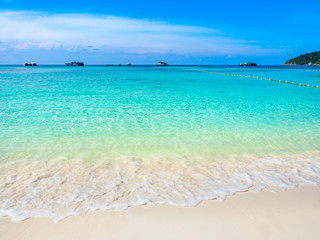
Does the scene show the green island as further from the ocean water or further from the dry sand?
the dry sand

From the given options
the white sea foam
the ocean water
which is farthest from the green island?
the white sea foam

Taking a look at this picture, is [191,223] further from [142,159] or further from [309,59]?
[309,59]

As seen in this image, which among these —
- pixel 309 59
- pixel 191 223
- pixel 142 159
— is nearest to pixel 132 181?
pixel 142 159

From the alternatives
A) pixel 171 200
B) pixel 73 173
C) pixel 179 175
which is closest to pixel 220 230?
pixel 171 200

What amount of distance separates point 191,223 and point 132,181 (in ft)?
5.09

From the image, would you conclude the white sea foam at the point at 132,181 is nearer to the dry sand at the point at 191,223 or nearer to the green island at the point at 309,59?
the dry sand at the point at 191,223

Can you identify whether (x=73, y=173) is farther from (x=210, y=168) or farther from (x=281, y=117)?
(x=281, y=117)

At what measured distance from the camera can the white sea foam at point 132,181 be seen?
12.4 ft

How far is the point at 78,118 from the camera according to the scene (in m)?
9.51

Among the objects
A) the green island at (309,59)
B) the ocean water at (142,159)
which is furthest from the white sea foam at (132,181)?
the green island at (309,59)

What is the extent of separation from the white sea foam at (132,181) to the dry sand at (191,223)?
0.18 meters

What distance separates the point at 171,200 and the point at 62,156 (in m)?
3.16

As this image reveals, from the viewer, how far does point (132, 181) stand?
451cm

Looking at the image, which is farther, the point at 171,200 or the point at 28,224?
the point at 171,200
